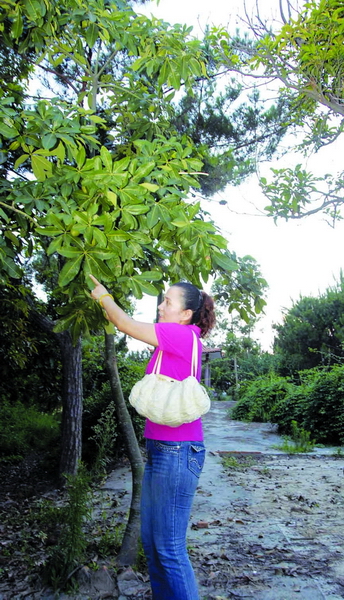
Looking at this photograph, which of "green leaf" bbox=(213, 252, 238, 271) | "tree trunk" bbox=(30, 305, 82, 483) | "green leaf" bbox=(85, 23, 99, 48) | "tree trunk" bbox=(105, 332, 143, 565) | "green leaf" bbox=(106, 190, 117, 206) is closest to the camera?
"green leaf" bbox=(106, 190, 117, 206)

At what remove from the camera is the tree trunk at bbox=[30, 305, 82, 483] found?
19.6ft

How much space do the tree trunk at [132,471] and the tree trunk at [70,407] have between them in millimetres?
2534

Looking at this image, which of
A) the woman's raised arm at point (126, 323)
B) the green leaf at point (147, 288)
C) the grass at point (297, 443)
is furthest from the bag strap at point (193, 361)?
the grass at point (297, 443)

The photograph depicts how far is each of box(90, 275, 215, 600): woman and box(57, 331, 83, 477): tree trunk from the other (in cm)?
394

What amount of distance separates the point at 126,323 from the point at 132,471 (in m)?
1.76

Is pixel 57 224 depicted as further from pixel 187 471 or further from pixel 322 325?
pixel 322 325

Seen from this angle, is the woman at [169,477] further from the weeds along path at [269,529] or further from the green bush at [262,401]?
the green bush at [262,401]

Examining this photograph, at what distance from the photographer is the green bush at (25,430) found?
805 centimetres

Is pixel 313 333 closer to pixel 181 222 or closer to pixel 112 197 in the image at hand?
pixel 181 222

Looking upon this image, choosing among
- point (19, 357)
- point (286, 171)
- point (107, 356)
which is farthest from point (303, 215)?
point (19, 357)

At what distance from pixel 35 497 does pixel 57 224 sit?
4562 millimetres

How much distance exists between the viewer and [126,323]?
2184 millimetres

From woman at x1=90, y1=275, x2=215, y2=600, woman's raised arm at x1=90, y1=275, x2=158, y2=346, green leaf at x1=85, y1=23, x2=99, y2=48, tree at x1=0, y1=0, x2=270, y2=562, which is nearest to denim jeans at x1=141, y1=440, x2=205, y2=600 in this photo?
woman at x1=90, y1=275, x2=215, y2=600

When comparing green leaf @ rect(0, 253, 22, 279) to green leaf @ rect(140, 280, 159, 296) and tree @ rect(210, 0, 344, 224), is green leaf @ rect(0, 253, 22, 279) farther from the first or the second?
tree @ rect(210, 0, 344, 224)
